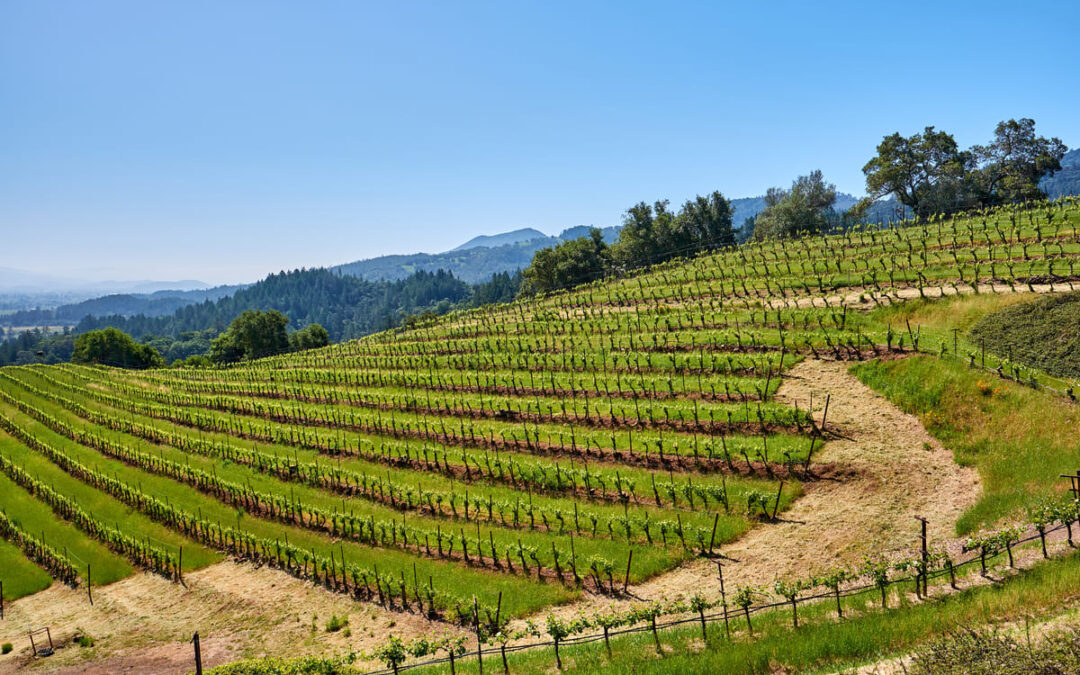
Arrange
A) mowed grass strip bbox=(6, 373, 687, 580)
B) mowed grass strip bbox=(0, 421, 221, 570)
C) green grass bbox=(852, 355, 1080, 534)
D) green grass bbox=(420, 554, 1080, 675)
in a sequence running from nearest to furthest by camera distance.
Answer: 1. green grass bbox=(420, 554, 1080, 675)
2. green grass bbox=(852, 355, 1080, 534)
3. mowed grass strip bbox=(6, 373, 687, 580)
4. mowed grass strip bbox=(0, 421, 221, 570)

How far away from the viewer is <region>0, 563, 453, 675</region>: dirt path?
24.3m

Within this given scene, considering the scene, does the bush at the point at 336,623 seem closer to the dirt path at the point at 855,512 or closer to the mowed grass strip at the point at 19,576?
the dirt path at the point at 855,512

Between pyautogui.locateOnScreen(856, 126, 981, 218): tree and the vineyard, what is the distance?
1907 cm

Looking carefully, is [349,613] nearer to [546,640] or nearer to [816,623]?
[546,640]

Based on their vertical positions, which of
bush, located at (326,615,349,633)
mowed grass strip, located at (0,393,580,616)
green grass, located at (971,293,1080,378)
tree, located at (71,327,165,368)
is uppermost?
tree, located at (71,327,165,368)

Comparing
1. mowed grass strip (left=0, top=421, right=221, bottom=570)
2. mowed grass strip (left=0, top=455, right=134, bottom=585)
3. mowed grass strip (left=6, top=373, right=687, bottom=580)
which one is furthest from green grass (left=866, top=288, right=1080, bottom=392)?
mowed grass strip (left=0, top=455, right=134, bottom=585)

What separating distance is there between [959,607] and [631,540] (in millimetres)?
13675

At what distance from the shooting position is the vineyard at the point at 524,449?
28.0 metres

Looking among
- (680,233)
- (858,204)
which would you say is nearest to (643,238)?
(680,233)

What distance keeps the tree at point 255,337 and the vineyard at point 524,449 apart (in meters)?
51.6

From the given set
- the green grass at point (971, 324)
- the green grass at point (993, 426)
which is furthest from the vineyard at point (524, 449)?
the green grass at point (993, 426)

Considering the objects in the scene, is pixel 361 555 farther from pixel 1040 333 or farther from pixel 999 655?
pixel 1040 333

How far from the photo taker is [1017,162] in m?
87.8

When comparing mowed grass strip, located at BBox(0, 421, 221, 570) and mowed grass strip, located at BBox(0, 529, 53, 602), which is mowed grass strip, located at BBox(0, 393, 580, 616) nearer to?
mowed grass strip, located at BBox(0, 421, 221, 570)
